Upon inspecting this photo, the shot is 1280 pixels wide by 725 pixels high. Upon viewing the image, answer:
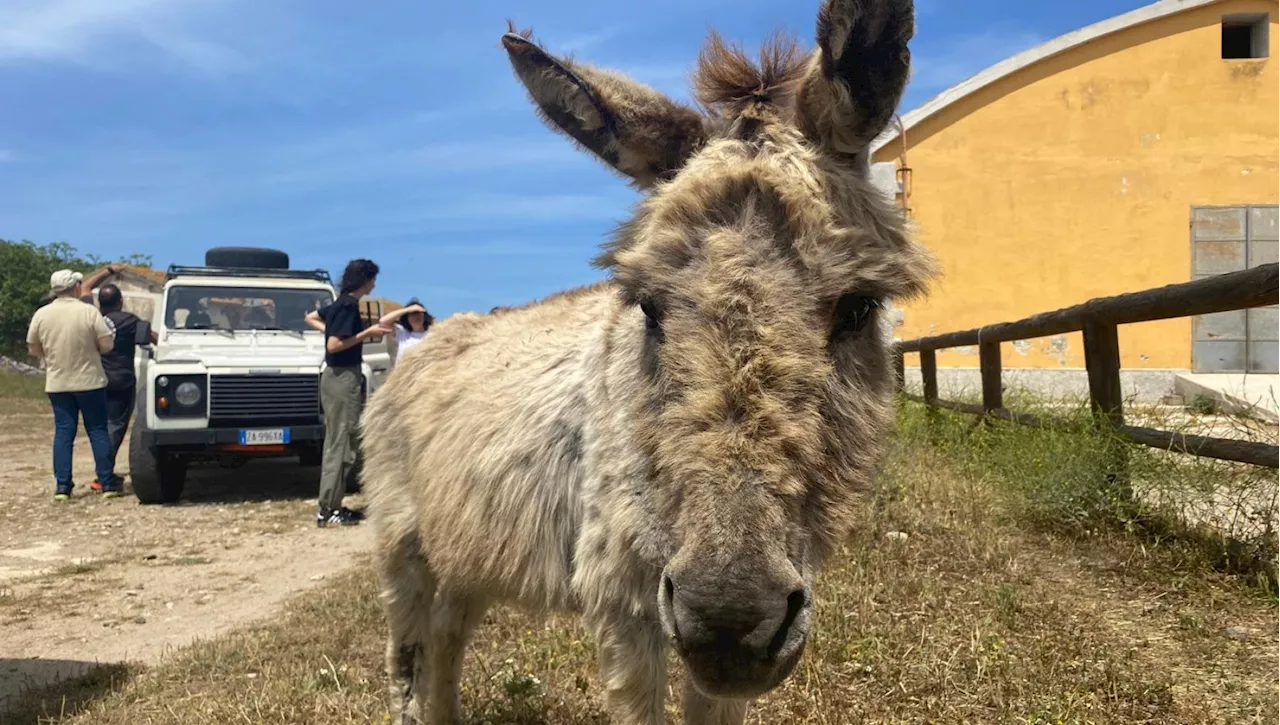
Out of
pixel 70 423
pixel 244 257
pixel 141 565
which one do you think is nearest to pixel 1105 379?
pixel 141 565

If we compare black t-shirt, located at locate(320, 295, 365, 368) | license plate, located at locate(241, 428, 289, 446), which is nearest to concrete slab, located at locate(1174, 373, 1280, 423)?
black t-shirt, located at locate(320, 295, 365, 368)

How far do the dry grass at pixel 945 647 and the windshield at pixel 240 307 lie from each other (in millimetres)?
6718

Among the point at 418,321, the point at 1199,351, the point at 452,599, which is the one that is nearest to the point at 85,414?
the point at 418,321

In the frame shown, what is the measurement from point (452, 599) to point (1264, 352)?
15138mm

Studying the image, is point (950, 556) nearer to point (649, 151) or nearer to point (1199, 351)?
point (649, 151)

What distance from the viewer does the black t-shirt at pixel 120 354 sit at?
11.1 metres

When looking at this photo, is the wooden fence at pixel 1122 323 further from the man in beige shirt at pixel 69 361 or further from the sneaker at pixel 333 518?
the man in beige shirt at pixel 69 361

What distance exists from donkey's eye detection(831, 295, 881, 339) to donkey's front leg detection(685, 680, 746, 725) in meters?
1.11

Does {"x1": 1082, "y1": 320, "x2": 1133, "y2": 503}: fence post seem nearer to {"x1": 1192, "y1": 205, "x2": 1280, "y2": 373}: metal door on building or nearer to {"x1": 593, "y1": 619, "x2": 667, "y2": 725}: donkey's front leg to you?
{"x1": 593, "y1": 619, "x2": 667, "y2": 725}: donkey's front leg

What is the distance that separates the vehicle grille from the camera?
32.8 ft

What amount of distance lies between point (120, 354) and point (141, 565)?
17.3 ft

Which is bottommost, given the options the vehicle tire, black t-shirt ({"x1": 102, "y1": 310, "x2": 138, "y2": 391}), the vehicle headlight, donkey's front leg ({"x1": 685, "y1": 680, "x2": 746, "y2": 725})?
the vehicle tire

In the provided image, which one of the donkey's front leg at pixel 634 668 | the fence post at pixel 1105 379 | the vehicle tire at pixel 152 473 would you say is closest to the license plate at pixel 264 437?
the vehicle tire at pixel 152 473

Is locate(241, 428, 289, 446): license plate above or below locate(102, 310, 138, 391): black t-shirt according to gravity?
below
